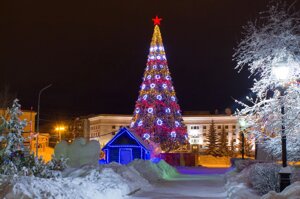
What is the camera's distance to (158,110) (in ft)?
158

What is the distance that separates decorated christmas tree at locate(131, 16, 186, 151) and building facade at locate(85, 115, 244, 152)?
141ft

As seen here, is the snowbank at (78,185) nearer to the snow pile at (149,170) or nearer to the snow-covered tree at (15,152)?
the snow-covered tree at (15,152)

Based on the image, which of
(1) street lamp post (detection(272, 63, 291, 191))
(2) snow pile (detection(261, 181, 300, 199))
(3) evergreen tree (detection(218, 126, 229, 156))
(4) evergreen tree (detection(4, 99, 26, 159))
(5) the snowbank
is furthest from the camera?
(3) evergreen tree (detection(218, 126, 229, 156))

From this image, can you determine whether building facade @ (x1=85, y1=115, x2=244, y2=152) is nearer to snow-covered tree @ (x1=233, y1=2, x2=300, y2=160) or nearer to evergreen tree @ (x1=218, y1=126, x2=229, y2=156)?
evergreen tree @ (x1=218, y1=126, x2=229, y2=156)

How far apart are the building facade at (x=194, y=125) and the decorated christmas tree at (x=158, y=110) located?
1691 inches

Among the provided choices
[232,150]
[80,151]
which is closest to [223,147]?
[232,150]

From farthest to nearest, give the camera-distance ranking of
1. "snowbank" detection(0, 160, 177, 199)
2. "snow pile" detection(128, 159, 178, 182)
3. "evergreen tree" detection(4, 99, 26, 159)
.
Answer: "snow pile" detection(128, 159, 178, 182) < "evergreen tree" detection(4, 99, 26, 159) < "snowbank" detection(0, 160, 177, 199)

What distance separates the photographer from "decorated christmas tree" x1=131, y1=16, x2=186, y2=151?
47.3 metres

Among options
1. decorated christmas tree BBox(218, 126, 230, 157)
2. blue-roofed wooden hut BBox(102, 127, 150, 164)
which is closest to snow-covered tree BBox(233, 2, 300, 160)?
blue-roofed wooden hut BBox(102, 127, 150, 164)

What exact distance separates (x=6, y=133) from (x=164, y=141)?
34.2 metres

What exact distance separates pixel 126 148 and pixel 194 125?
59.2m

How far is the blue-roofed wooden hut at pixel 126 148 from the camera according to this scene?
120 feet

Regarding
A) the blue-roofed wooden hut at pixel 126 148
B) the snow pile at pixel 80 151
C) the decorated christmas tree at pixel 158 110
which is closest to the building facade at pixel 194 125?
the decorated christmas tree at pixel 158 110

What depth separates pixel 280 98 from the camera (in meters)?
15.6
